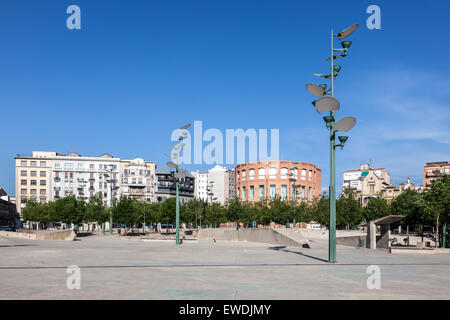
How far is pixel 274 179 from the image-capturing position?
358 feet

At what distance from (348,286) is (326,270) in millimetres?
3354

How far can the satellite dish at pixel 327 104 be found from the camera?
14.9m

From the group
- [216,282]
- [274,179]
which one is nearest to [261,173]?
[274,179]

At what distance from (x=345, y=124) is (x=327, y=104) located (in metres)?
0.96

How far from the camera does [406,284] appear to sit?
32.0ft

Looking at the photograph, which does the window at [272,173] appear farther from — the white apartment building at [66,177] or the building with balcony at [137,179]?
the building with balcony at [137,179]

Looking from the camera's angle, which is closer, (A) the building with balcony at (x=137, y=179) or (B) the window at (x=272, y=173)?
(B) the window at (x=272, y=173)

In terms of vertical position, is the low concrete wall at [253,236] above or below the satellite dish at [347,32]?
below

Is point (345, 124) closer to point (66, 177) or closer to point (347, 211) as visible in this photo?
point (347, 211)

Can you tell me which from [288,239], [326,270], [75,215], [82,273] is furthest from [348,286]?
[75,215]

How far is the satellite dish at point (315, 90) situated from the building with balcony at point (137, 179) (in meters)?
130

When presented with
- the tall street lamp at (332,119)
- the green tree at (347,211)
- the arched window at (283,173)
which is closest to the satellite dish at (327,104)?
the tall street lamp at (332,119)

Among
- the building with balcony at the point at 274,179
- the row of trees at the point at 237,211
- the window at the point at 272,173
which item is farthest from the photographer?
the window at the point at 272,173
